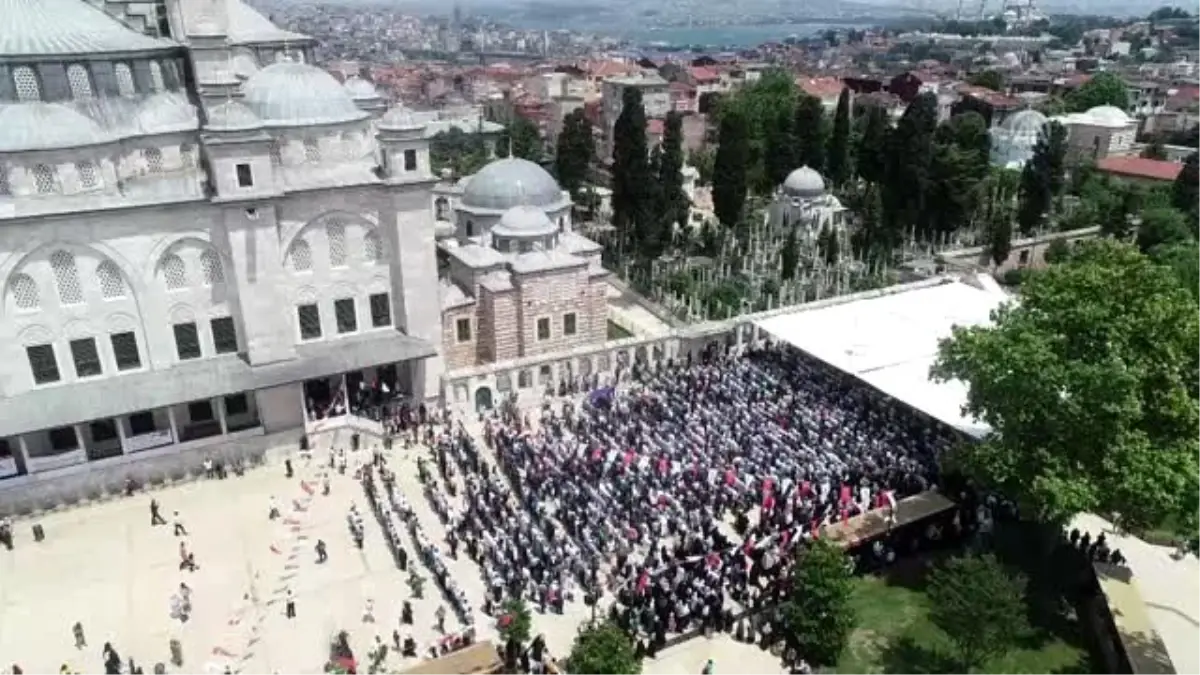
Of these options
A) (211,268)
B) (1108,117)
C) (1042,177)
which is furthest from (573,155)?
(1108,117)

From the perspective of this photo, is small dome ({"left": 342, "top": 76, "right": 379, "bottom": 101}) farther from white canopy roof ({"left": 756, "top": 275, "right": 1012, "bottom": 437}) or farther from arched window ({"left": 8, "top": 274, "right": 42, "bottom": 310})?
white canopy roof ({"left": 756, "top": 275, "right": 1012, "bottom": 437})

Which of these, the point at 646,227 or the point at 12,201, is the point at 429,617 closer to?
the point at 12,201

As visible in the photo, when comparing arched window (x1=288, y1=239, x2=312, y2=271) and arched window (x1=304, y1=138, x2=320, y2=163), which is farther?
arched window (x1=304, y1=138, x2=320, y2=163)

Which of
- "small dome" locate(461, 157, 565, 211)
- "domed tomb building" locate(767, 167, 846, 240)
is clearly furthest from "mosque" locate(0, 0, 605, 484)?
"domed tomb building" locate(767, 167, 846, 240)

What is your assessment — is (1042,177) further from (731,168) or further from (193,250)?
(193,250)

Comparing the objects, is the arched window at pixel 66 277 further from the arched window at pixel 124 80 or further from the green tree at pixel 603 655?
the green tree at pixel 603 655
